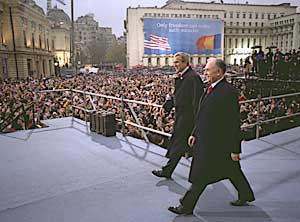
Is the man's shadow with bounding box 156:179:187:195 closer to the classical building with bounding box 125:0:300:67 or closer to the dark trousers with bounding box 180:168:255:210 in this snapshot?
the dark trousers with bounding box 180:168:255:210

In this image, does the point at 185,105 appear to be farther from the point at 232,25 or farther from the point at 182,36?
the point at 232,25

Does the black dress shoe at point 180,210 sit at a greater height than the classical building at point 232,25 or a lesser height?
lesser

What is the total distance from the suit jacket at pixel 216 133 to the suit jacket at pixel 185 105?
2.70ft

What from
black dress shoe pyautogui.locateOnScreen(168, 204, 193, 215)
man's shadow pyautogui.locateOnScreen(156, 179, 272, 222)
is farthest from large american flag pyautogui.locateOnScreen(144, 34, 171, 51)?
black dress shoe pyautogui.locateOnScreen(168, 204, 193, 215)

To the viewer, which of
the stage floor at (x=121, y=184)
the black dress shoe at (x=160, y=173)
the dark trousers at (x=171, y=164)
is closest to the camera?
the stage floor at (x=121, y=184)

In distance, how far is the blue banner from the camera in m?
70.2

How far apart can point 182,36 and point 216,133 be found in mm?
72202

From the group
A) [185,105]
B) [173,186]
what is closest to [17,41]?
[185,105]

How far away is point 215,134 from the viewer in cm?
312

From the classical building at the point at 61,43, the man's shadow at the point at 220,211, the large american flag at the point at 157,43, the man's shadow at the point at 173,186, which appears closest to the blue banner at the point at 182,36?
the large american flag at the point at 157,43

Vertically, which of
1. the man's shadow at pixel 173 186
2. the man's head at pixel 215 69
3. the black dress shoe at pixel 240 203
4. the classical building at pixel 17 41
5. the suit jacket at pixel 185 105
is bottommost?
the man's shadow at pixel 173 186

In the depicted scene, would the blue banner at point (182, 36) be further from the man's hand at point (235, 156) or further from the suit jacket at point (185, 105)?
the man's hand at point (235, 156)

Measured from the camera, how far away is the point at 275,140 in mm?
6227

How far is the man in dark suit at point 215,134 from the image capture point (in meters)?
3.07
